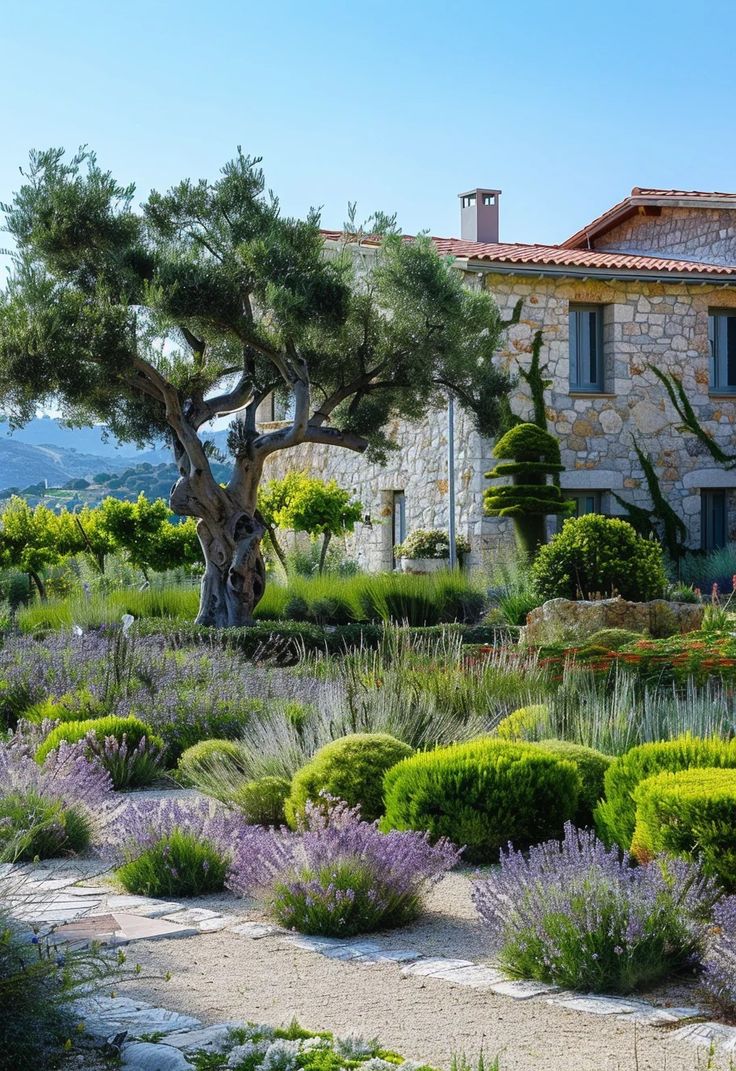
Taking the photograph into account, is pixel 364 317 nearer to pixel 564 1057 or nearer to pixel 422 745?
pixel 422 745

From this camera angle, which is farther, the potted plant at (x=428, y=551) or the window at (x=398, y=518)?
the window at (x=398, y=518)

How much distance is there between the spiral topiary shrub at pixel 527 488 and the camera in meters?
17.6

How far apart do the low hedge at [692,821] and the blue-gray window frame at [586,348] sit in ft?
51.9

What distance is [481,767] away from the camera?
617 cm

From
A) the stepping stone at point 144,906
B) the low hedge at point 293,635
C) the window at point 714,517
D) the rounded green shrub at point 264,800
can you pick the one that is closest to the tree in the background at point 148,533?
the low hedge at point 293,635

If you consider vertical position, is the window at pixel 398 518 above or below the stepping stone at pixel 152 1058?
above

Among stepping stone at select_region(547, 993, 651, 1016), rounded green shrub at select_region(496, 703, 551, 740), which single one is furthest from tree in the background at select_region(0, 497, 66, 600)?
stepping stone at select_region(547, 993, 651, 1016)

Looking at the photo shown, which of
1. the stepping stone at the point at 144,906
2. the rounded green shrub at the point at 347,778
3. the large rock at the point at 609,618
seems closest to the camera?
the stepping stone at the point at 144,906

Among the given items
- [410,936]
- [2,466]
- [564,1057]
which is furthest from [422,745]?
[2,466]

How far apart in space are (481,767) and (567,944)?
1793 mm

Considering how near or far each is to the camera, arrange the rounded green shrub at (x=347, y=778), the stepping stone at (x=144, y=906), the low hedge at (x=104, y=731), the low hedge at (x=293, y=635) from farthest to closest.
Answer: the low hedge at (x=293, y=635)
the low hedge at (x=104, y=731)
the rounded green shrub at (x=347, y=778)
the stepping stone at (x=144, y=906)

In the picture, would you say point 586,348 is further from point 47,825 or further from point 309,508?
point 47,825

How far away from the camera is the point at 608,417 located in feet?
67.1

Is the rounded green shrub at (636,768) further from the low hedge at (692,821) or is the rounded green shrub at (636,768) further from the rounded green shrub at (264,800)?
the rounded green shrub at (264,800)
